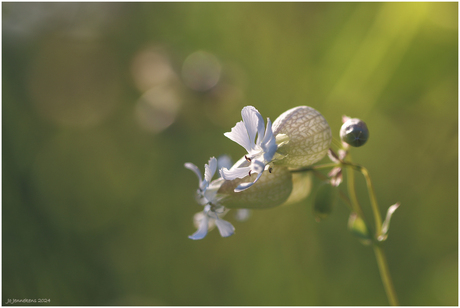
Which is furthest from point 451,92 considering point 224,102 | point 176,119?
point 176,119

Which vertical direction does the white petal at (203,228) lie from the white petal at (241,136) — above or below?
below

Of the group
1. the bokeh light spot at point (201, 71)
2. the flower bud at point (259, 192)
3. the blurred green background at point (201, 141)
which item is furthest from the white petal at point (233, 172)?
the bokeh light spot at point (201, 71)

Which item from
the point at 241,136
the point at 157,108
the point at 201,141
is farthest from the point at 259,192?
the point at 157,108

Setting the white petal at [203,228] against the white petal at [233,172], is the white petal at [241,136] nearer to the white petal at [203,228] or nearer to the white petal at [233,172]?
the white petal at [233,172]

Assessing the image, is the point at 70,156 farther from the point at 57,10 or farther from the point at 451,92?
the point at 451,92

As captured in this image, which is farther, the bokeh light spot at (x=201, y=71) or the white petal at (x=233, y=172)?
the bokeh light spot at (x=201, y=71)
